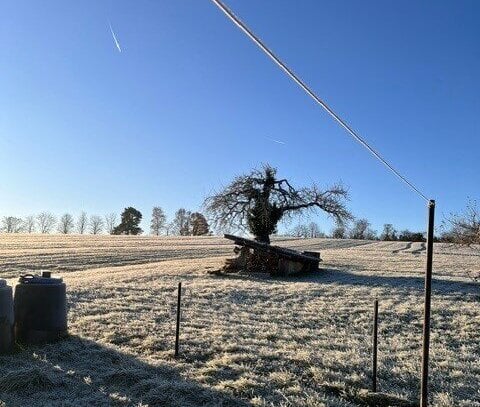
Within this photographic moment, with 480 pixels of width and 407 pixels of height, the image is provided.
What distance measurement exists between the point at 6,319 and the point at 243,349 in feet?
12.4

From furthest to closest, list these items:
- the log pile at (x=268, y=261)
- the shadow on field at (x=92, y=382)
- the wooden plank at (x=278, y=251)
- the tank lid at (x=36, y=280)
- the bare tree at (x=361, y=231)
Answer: the bare tree at (x=361, y=231) < the wooden plank at (x=278, y=251) < the log pile at (x=268, y=261) < the tank lid at (x=36, y=280) < the shadow on field at (x=92, y=382)

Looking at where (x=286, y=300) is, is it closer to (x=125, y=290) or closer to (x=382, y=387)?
(x=125, y=290)

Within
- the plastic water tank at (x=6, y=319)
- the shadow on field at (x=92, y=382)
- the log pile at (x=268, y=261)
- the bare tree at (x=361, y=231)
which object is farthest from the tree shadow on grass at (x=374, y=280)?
the bare tree at (x=361, y=231)

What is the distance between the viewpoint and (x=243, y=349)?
27.8 ft

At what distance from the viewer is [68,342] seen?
8.68m

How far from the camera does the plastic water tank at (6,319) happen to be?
7762 millimetres

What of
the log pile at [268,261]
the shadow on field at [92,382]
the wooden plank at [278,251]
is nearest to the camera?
the shadow on field at [92,382]

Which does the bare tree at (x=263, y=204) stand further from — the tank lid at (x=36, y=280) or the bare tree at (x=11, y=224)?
the bare tree at (x=11, y=224)

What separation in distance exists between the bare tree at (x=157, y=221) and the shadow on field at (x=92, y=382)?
415ft

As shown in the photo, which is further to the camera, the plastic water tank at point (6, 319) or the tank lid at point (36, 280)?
the tank lid at point (36, 280)

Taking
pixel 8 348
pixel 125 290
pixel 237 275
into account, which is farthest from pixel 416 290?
pixel 8 348

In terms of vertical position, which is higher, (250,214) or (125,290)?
(250,214)

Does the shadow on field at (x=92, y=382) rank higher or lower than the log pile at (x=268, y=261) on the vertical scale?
lower

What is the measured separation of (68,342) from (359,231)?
10699 centimetres
